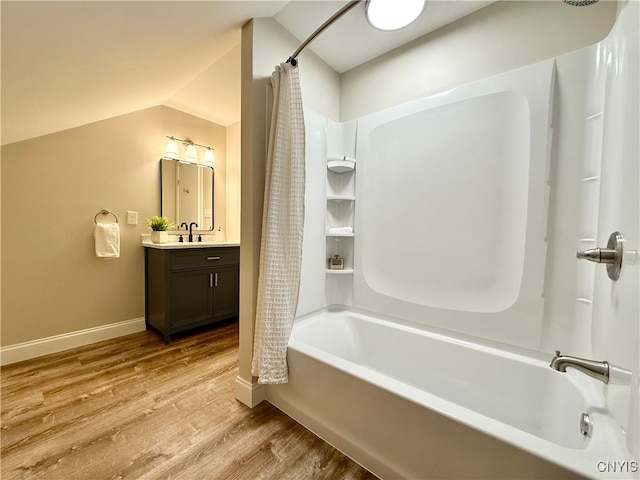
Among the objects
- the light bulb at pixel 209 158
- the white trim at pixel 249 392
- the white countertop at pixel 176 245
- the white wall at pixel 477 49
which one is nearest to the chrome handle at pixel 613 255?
the white wall at pixel 477 49

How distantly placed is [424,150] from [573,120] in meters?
0.69

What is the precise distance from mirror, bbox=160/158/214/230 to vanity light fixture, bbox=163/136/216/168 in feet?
0.16

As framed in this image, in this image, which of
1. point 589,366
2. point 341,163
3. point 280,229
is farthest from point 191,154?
point 589,366

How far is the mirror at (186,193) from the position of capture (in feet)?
8.94

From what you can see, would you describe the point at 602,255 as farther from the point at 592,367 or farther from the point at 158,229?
the point at 158,229

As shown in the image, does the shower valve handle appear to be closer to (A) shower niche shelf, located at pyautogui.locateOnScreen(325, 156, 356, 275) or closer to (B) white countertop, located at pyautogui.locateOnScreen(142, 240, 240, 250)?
(A) shower niche shelf, located at pyautogui.locateOnScreen(325, 156, 356, 275)

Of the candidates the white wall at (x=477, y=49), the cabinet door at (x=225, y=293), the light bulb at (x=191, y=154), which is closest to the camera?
the white wall at (x=477, y=49)

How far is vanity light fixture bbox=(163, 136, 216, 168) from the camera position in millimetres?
2682

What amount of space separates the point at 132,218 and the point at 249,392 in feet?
6.76

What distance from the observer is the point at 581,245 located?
1182 millimetres

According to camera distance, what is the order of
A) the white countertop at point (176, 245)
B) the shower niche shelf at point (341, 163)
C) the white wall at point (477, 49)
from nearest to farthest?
the white wall at point (477, 49)
the shower niche shelf at point (341, 163)
the white countertop at point (176, 245)

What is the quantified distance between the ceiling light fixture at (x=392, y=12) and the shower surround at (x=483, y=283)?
0.46 meters

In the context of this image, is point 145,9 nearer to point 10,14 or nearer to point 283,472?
point 10,14

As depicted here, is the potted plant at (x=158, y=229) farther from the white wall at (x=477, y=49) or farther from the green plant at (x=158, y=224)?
the white wall at (x=477, y=49)
